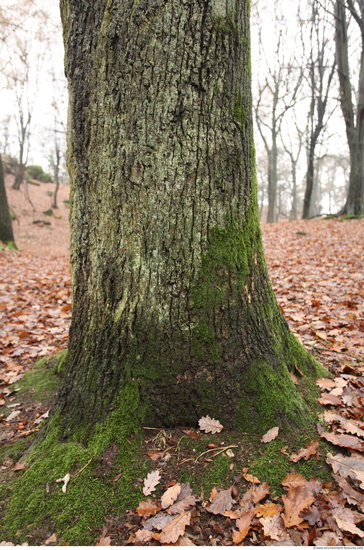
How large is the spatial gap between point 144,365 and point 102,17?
6.77 ft

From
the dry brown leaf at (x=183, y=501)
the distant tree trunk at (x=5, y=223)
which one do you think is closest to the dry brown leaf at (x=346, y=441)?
the dry brown leaf at (x=183, y=501)

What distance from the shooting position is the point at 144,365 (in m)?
2.04

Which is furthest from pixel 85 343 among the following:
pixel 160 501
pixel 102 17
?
pixel 102 17

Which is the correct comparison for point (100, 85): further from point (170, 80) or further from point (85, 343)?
point (85, 343)

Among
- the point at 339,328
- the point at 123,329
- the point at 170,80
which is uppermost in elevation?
the point at 170,80

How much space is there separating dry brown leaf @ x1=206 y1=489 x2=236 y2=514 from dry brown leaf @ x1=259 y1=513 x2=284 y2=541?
6.5 inches

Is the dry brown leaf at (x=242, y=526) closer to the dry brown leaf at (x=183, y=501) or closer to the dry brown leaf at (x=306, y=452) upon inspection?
the dry brown leaf at (x=183, y=501)

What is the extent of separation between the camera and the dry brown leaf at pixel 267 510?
5.40 ft

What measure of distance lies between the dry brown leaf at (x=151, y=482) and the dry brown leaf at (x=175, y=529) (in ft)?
0.64

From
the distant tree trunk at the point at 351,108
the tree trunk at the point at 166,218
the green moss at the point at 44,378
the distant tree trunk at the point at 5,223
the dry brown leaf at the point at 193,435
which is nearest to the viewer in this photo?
the tree trunk at the point at 166,218

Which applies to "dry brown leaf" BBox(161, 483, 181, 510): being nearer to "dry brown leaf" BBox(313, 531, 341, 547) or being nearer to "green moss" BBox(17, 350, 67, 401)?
"dry brown leaf" BBox(313, 531, 341, 547)

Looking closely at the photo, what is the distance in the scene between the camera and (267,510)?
1.66 metres

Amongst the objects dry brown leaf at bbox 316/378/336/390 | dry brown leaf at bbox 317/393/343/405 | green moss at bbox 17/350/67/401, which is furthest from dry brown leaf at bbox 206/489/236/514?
green moss at bbox 17/350/67/401

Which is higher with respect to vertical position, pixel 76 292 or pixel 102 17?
pixel 102 17
